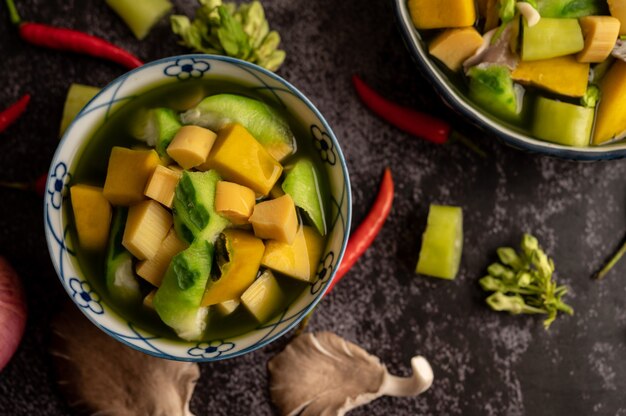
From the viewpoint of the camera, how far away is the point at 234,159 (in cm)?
171

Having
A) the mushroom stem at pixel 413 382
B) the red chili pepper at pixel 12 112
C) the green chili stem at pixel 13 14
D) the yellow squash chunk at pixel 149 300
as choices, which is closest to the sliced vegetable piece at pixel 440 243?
the mushroom stem at pixel 413 382

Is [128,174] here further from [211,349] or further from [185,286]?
[211,349]

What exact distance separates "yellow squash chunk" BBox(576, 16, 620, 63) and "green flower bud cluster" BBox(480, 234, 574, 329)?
2.03ft

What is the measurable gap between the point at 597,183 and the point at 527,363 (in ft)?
2.17

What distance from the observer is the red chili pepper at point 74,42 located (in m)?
2.14

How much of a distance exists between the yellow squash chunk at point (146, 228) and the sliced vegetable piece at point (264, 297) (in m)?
0.27

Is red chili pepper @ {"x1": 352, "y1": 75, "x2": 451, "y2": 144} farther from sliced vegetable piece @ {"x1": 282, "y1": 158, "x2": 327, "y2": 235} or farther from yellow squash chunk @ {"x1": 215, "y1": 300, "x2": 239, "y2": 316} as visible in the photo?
yellow squash chunk @ {"x1": 215, "y1": 300, "x2": 239, "y2": 316}

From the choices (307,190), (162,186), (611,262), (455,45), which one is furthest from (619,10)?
(162,186)

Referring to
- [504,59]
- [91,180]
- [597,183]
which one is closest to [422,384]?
[597,183]

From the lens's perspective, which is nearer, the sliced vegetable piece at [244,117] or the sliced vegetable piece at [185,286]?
the sliced vegetable piece at [185,286]

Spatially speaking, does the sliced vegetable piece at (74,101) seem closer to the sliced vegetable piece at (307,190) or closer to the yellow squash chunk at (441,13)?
the sliced vegetable piece at (307,190)

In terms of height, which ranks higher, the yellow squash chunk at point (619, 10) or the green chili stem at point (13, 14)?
the yellow squash chunk at point (619, 10)

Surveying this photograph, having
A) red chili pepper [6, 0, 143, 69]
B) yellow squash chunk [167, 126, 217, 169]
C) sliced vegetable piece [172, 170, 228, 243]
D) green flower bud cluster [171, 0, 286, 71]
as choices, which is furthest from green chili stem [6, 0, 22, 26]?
sliced vegetable piece [172, 170, 228, 243]

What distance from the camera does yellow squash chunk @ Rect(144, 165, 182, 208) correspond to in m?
1.69
